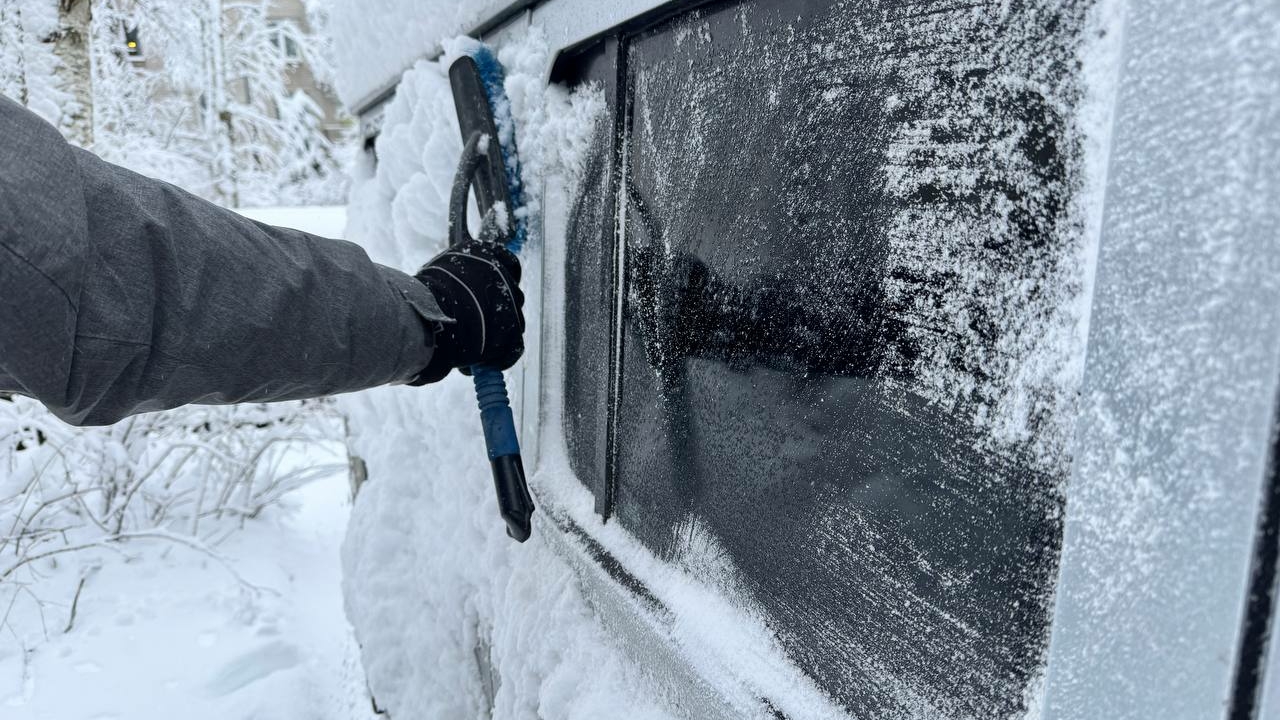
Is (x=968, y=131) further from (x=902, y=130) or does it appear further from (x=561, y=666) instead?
(x=561, y=666)

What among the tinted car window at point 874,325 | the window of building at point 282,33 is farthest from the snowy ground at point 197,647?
the window of building at point 282,33

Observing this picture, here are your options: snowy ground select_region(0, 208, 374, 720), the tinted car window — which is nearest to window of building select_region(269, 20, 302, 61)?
snowy ground select_region(0, 208, 374, 720)

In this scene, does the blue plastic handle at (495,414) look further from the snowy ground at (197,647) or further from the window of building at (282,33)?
the window of building at (282,33)

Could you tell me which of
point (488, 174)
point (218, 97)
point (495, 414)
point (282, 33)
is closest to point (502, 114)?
point (488, 174)

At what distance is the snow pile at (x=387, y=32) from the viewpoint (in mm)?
1635

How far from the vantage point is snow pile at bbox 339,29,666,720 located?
1.20 meters

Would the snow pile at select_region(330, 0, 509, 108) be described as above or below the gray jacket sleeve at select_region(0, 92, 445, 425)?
above

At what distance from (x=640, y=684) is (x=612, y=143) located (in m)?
0.76

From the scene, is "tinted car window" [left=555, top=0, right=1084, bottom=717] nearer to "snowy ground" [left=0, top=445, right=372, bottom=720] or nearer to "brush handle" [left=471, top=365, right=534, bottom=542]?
"brush handle" [left=471, top=365, right=534, bottom=542]

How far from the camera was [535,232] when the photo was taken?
1.50 metres

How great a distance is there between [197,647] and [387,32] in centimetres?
246

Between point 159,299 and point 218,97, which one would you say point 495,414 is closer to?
point 159,299

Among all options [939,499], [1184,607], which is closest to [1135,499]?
[1184,607]

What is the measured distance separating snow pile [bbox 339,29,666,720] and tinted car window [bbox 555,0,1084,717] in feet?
0.98
